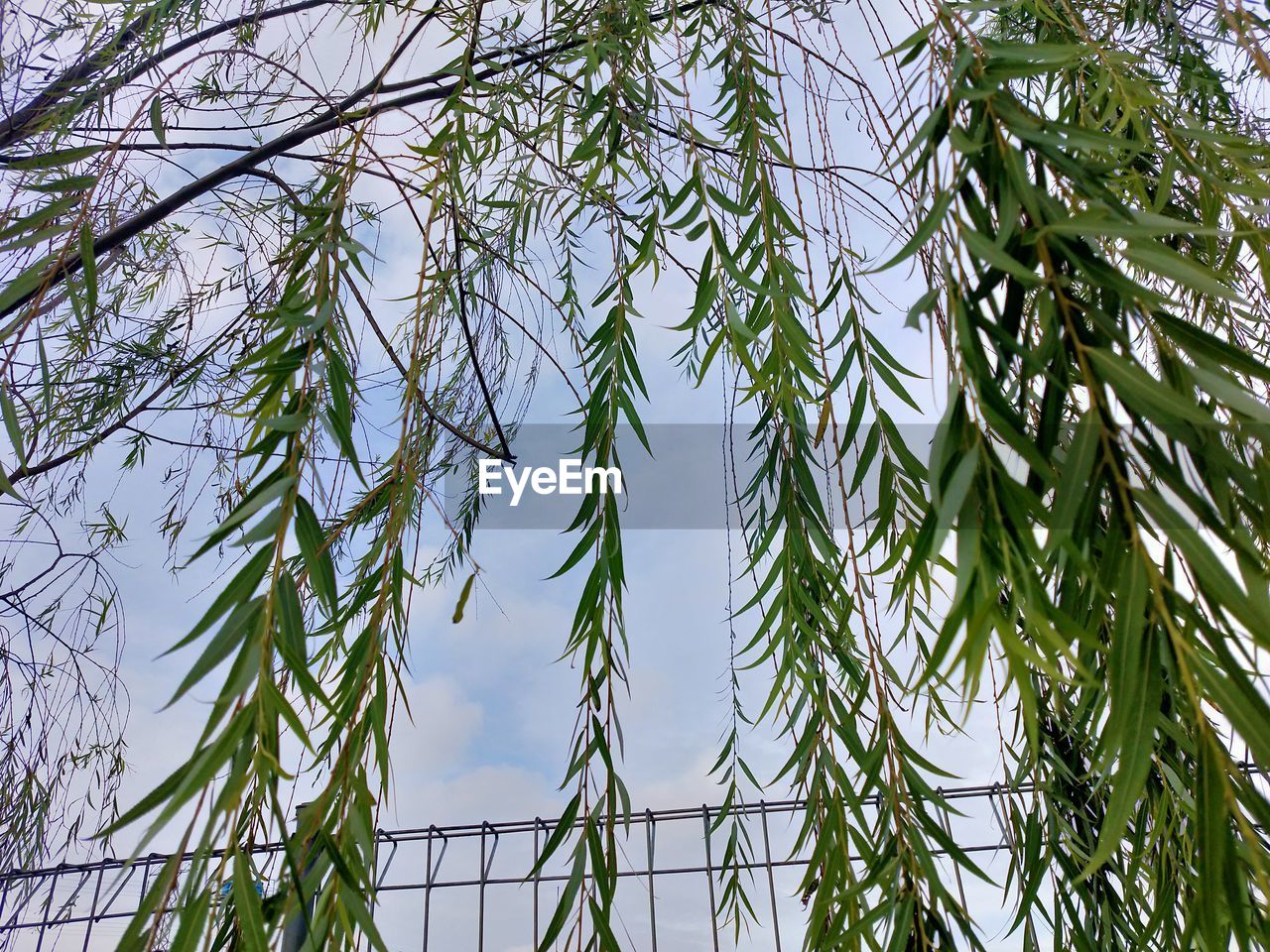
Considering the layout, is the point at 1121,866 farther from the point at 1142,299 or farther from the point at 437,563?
the point at 437,563

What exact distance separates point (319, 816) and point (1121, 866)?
76 cm

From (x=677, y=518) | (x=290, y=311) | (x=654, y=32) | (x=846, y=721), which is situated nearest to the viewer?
(x=290, y=311)

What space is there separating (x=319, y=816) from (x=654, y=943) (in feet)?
5.55

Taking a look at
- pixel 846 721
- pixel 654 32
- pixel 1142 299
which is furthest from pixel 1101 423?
pixel 654 32

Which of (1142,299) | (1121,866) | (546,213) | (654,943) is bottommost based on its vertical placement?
(654,943)

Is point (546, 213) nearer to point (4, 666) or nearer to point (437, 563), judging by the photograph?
point (437, 563)

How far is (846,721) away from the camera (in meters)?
0.75

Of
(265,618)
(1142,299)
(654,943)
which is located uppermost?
(1142,299)

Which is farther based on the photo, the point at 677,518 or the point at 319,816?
the point at 677,518

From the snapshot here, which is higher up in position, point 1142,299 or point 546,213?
point 546,213

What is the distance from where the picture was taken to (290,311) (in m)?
0.61

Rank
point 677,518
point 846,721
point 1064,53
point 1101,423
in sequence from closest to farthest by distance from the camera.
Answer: point 1101,423
point 1064,53
point 846,721
point 677,518

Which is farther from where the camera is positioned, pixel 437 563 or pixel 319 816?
pixel 437 563

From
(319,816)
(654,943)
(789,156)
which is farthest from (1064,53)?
(654,943)
